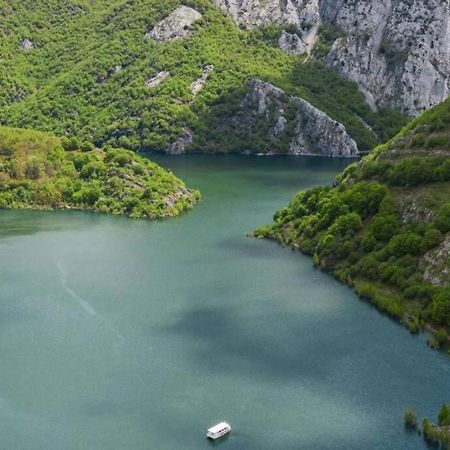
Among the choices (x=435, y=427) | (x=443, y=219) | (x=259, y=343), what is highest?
(x=443, y=219)

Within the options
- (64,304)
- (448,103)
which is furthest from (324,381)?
(448,103)

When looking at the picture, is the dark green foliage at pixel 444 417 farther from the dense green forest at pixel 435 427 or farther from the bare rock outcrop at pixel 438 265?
the bare rock outcrop at pixel 438 265

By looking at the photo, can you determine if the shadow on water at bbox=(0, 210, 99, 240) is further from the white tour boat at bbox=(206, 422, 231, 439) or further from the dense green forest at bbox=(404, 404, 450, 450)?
the dense green forest at bbox=(404, 404, 450, 450)

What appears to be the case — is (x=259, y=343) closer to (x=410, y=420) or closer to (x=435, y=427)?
(x=410, y=420)

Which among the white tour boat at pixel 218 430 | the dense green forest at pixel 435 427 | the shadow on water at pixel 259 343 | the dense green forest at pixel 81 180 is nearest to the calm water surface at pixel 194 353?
the shadow on water at pixel 259 343

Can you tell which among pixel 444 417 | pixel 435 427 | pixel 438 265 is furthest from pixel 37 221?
pixel 444 417

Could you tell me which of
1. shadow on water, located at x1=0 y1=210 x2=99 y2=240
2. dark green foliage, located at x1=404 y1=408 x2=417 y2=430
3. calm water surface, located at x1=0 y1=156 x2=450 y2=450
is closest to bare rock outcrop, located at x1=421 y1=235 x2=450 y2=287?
calm water surface, located at x1=0 y1=156 x2=450 y2=450

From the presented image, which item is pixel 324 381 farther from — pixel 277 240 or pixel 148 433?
pixel 277 240
